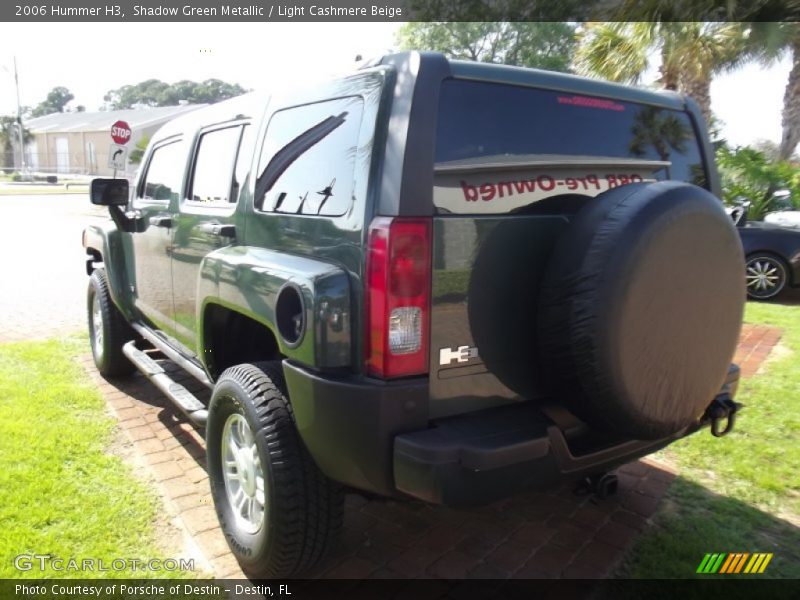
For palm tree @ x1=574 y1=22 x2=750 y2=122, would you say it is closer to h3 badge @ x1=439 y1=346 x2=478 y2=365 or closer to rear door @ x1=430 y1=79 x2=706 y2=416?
rear door @ x1=430 y1=79 x2=706 y2=416

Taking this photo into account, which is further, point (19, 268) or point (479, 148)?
point (19, 268)

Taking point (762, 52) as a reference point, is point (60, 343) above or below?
below

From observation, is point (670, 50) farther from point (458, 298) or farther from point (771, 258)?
point (458, 298)

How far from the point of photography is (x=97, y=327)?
17.8 ft

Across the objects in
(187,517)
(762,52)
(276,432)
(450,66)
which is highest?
(762,52)

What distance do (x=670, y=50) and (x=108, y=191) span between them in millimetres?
10141

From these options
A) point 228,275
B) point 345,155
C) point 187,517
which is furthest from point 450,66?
point 187,517

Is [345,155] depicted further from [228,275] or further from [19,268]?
[19,268]

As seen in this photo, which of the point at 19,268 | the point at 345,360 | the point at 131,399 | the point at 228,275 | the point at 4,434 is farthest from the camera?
the point at 19,268

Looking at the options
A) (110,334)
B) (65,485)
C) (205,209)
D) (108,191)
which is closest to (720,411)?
(205,209)

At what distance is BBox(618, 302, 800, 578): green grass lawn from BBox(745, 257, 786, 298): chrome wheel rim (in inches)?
168

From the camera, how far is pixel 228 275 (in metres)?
2.80

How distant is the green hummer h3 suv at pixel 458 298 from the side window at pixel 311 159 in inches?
0.5

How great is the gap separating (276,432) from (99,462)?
1.84m
